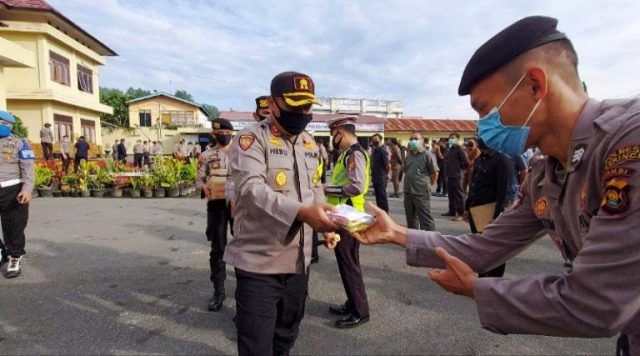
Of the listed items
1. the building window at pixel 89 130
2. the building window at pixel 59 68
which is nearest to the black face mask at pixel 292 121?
the building window at pixel 59 68

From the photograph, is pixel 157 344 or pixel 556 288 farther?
pixel 157 344

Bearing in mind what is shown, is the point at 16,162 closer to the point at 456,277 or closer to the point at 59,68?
the point at 456,277

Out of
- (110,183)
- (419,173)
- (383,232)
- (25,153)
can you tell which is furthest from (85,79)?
(383,232)

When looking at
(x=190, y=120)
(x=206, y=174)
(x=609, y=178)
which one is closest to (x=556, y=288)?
(x=609, y=178)

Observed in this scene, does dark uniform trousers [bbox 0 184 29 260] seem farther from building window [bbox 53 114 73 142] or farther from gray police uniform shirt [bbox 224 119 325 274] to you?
building window [bbox 53 114 73 142]

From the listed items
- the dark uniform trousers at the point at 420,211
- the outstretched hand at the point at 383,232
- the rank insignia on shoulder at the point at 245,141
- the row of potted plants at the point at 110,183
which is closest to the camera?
the outstretched hand at the point at 383,232

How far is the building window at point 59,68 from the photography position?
19.5 metres

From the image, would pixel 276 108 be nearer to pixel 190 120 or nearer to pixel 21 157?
pixel 21 157

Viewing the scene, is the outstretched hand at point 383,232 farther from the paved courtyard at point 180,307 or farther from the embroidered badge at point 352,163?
the embroidered badge at point 352,163

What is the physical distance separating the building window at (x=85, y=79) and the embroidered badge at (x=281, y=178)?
25.2 meters

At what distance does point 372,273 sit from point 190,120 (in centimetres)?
3719

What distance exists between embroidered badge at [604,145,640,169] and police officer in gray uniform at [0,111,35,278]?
5.98 meters

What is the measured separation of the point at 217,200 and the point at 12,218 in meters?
2.87

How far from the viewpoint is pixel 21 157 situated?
4.93m
